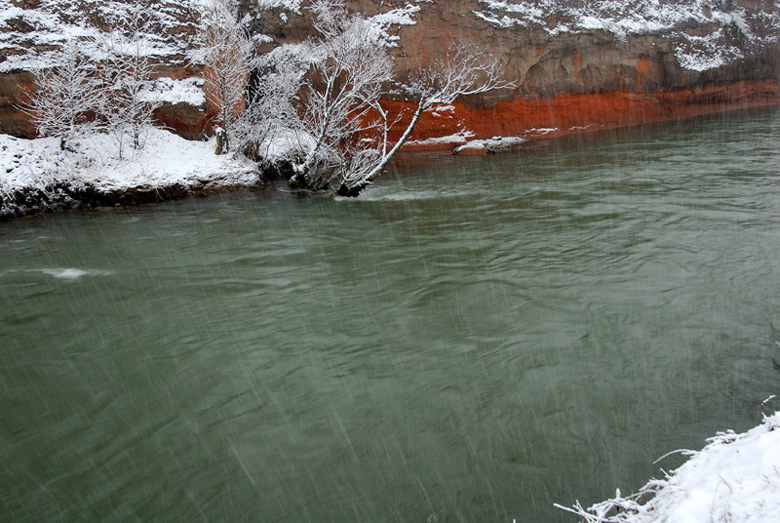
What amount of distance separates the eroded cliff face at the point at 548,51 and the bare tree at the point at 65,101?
813mm

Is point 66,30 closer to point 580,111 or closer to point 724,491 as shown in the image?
point 724,491

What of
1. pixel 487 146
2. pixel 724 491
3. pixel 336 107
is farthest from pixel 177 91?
pixel 724 491

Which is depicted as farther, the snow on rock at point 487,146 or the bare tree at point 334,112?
the snow on rock at point 487,146

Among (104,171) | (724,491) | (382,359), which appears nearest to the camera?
(724,491)

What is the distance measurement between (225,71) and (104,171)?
5.05 metres

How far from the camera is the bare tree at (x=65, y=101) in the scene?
14.9 meters

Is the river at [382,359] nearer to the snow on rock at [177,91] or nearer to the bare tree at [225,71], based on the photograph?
the bare tree at [225,71]

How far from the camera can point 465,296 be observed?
25.0 feet

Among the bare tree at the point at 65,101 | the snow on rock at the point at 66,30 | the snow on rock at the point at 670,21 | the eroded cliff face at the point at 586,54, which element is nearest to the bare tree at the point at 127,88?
the snow on rock at the point at 66,30

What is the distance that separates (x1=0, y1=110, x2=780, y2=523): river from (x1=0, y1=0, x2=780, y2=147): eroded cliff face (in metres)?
9.66

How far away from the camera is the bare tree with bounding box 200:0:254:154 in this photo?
17.1 m

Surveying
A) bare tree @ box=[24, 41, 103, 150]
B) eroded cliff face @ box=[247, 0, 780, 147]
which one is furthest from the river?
eroded cliff face @ box=[247, 0, 780, 147]

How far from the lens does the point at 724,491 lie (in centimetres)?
236

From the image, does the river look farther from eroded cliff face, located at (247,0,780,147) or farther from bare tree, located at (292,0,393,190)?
eroded cliff face, located at (247,0,780,147)
